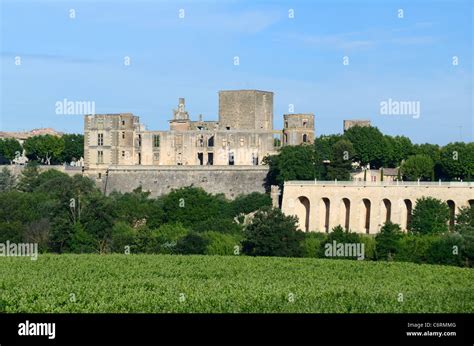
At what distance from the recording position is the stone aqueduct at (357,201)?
56.7 meters

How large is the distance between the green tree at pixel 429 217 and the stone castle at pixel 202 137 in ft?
41.6

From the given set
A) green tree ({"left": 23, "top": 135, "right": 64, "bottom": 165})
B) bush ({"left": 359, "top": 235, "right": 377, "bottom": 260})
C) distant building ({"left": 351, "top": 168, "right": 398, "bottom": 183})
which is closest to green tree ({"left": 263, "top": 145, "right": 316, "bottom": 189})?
distant building ({"left": 351, "top": 168, "right": 398, "bottom": 183})

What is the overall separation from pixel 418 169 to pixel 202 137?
40.6 feet

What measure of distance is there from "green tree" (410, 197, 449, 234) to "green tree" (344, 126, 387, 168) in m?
11.9

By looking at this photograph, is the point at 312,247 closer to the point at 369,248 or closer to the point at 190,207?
the point at 369,248

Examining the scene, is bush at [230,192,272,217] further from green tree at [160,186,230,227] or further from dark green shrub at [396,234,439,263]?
dark green shrub at [396,234,439,263]

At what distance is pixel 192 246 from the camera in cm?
5025

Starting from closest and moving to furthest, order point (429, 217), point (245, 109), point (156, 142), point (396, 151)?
point (429, 217), point (245, 109), point (396, 151), point (156, 142)

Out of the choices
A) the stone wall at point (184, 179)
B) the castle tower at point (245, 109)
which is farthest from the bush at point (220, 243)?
the castle tower at point (245, 109)

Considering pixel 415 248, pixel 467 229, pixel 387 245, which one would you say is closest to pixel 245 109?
pixel 387 245

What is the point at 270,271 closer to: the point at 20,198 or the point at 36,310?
the point at 36,310

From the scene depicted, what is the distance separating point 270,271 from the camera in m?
40.0
